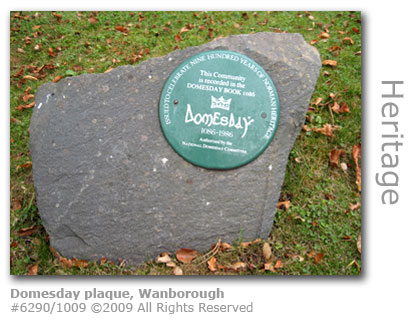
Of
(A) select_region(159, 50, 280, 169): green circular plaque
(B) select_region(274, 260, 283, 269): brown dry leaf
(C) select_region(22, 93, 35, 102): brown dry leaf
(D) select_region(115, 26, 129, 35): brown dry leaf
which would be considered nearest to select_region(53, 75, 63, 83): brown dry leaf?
(C) select_region(22, 93, 35, 102): brown dry leaf

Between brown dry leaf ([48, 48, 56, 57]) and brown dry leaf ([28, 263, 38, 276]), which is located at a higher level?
brown dry leaf ([48, 48, 56, 57])

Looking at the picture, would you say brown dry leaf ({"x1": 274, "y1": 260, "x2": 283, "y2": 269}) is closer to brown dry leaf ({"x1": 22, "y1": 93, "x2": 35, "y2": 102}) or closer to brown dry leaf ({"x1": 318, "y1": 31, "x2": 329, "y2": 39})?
Answer: brown dry leaf ({"x1": 318, "y1": 31, "x2": 329, "y2": 39})

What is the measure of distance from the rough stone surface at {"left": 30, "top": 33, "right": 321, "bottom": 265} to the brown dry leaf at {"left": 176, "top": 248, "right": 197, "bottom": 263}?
0.04 metres

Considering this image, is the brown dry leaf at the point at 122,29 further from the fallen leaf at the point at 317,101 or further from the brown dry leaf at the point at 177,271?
the brown dry leaf at the point at 177,271

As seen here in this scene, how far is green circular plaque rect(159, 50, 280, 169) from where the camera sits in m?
2.34

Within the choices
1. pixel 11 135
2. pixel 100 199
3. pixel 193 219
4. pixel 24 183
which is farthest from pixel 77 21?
pixel 193 219

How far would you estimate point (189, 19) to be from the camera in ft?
14.2

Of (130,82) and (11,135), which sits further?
(11,135)

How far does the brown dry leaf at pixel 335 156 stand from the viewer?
2.89 metres

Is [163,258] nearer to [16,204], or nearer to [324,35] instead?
[16,204]

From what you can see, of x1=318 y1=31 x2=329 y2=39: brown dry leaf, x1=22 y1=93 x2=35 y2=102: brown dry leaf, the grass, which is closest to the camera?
the grass

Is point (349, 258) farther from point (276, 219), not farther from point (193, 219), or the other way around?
point (193, 219)

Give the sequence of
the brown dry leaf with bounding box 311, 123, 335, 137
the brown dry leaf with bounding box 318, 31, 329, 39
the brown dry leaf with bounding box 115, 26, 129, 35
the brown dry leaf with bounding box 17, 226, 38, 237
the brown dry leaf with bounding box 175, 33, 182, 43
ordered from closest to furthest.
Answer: the brown dry leaf with bounding box 17, 226, 38, 237 < the brown dry leaf with bounding box 311, 123, 335, 137 < the brown dry leaf with bounding box 318, 31, 329, 39 < the brown dry leaf with bounding box 175, 33, 182, 43 < the brown dry leaf with bounding box 115, 26, 129, 35

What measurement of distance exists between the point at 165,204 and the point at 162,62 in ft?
3.27
